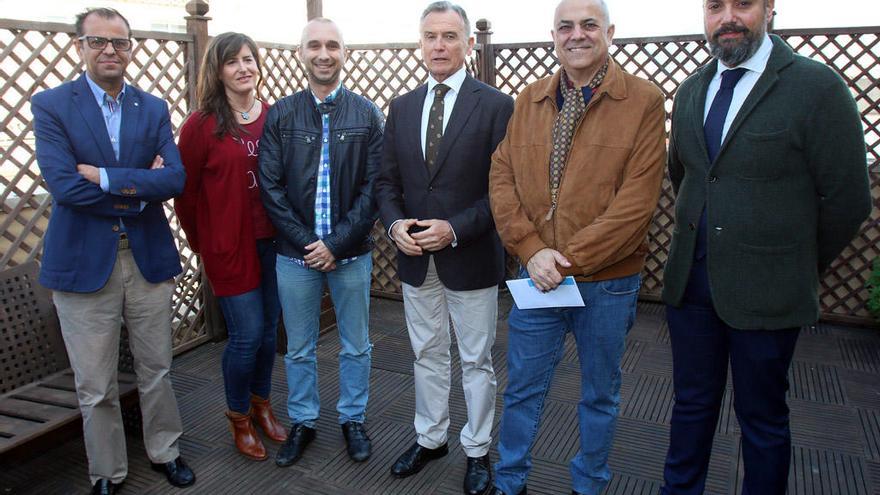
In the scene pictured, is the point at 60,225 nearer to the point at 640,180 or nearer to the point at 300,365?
the point at 300,365

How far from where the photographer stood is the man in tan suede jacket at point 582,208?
1.84 m

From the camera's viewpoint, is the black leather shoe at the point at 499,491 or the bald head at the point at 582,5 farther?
the black leather shoe at the point at 499,491

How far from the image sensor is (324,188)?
2.41 metres

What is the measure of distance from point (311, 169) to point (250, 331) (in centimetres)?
67

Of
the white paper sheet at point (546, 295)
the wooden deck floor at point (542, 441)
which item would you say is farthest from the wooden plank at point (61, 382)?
the white paper sheet at point (546, 295)

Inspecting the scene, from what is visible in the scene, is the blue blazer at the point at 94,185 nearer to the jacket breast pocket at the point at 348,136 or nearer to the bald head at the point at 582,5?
the jacket breast pocket at the point at 348,136

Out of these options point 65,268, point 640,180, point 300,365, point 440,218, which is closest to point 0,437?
point 65,268

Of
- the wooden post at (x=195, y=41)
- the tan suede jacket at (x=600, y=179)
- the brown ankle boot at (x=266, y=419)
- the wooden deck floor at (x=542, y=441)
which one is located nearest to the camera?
the tan suede jacket at (x=600, y=179)

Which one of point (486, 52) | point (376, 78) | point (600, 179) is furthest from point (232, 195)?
point (486, 52)

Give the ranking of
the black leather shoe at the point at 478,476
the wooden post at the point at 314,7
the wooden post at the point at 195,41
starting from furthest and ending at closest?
1. the wooden post at the point at 314,7
2. the wooden post at the point at 195,41
3. the black leather shoe at the point at 478,476

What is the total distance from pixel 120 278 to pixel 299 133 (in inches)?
31.3

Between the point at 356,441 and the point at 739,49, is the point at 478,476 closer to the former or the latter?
the point at 356,441

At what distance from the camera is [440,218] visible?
2211 millimetres

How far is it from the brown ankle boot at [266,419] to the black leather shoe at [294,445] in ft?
0.29
